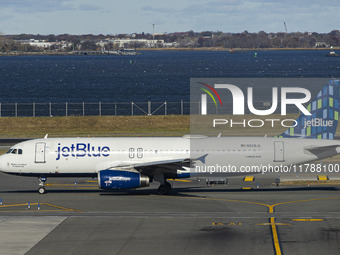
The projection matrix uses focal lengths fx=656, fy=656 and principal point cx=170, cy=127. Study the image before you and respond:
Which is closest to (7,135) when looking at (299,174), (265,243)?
(299,174)

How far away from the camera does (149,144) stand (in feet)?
169

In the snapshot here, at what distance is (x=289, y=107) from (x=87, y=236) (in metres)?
96.1

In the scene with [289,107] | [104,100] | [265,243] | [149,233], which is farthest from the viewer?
[104,100]

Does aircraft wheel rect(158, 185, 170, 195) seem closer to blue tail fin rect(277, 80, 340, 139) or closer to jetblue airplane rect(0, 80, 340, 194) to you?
jetblue airplane rect(0, 80, 340, 194)

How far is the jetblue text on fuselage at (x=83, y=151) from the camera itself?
167 feet

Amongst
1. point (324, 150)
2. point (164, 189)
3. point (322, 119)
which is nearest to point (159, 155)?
point (164, 189)

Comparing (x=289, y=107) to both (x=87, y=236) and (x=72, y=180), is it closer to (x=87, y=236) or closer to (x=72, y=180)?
(x=72, y=180)

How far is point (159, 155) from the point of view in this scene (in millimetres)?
51062

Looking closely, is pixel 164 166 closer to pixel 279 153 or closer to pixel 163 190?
pixel 163 190

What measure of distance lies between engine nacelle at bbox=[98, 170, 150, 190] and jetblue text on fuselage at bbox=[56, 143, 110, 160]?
2.20 m

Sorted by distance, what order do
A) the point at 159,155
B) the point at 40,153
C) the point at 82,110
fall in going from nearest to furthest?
the point at 159,155 < the point at 40,153 < the point at 82,110

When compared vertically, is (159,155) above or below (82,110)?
above

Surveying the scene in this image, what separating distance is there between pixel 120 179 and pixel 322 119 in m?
17.1

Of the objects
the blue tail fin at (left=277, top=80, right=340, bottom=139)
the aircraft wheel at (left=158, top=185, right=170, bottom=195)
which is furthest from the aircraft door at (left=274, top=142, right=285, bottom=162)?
the aircraft wheel at (left=158, top=185, right=170, bottom=195)
